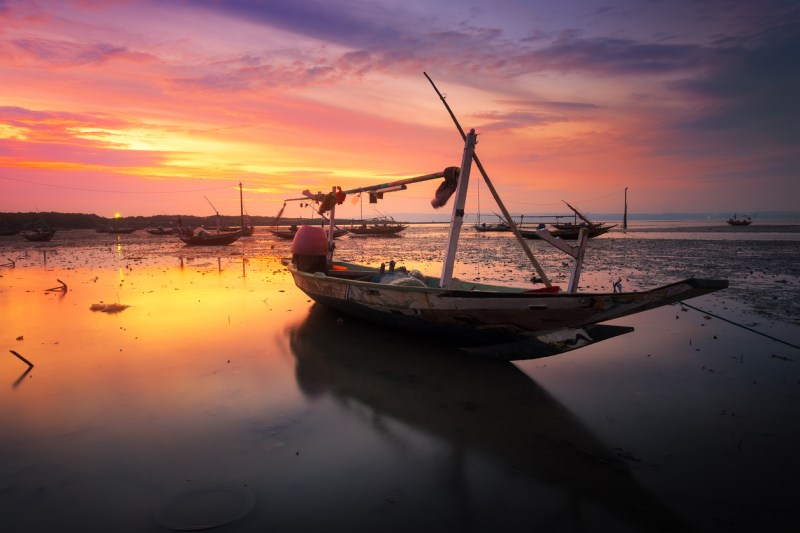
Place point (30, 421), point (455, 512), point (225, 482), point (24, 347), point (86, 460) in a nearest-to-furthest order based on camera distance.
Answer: point (455, 512), point (225, 482), point (86, 460), point (30, 421), point (24, 347)

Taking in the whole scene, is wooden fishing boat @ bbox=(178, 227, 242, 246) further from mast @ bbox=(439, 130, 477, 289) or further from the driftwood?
mast @ bbox=(439, 130, 477, 289)

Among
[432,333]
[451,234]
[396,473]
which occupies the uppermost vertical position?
[451,234]

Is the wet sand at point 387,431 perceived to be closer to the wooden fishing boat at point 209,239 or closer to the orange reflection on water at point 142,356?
the orange reflection on water at point 142,356

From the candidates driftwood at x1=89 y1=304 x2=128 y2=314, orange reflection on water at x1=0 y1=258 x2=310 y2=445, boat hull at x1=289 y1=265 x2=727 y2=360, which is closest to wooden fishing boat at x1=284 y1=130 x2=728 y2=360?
boat hull at x1=289 y1=265 x2=727 y2=360

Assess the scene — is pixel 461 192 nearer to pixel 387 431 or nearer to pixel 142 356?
pixel 387 431

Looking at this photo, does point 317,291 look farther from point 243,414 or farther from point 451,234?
point 243,414

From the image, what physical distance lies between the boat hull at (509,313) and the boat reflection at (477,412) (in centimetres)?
52

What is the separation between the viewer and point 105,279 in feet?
60.8

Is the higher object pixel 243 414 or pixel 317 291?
pixel 317 291

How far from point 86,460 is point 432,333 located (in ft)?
18.3

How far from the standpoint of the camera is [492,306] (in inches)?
273

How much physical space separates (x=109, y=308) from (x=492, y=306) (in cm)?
1181

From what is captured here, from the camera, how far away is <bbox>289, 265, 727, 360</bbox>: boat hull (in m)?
5.86

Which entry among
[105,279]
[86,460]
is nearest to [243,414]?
[86,460]
